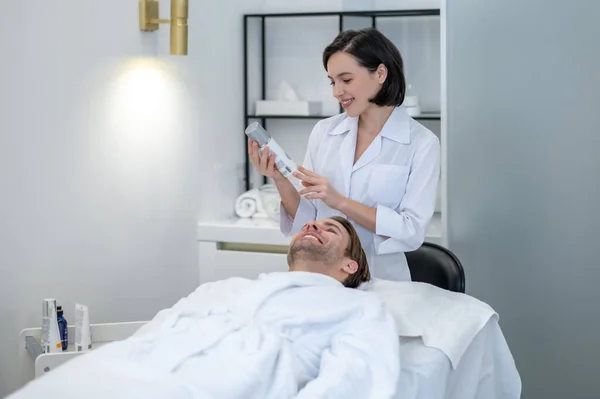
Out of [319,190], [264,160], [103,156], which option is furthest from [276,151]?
[103,156]

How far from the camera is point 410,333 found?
1957 mm

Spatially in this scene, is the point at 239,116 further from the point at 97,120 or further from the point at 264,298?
the point at 264,298

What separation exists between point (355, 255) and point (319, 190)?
0.20m

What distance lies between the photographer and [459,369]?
2047mm

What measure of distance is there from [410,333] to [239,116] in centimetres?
185

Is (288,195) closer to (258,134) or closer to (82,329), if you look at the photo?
(258,134)

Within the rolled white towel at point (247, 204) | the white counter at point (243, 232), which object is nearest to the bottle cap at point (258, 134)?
the white counter at point (243, 232)

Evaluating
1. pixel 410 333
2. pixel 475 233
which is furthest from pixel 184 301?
pixel 475 233

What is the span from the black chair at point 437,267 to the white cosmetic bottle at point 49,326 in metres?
1.08

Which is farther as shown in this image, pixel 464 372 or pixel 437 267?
pixel 437 267

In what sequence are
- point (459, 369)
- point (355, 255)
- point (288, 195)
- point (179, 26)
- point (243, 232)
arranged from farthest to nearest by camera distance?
1. point (243, 232)
2. point (179, 26)
3. point (288, 195)
4. point (355, 255)
5. point (459, 369)

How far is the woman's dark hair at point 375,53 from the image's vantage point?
223cm

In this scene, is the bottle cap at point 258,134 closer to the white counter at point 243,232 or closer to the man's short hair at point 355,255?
the man's short hair at point 355,255

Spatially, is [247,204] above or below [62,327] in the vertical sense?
above
